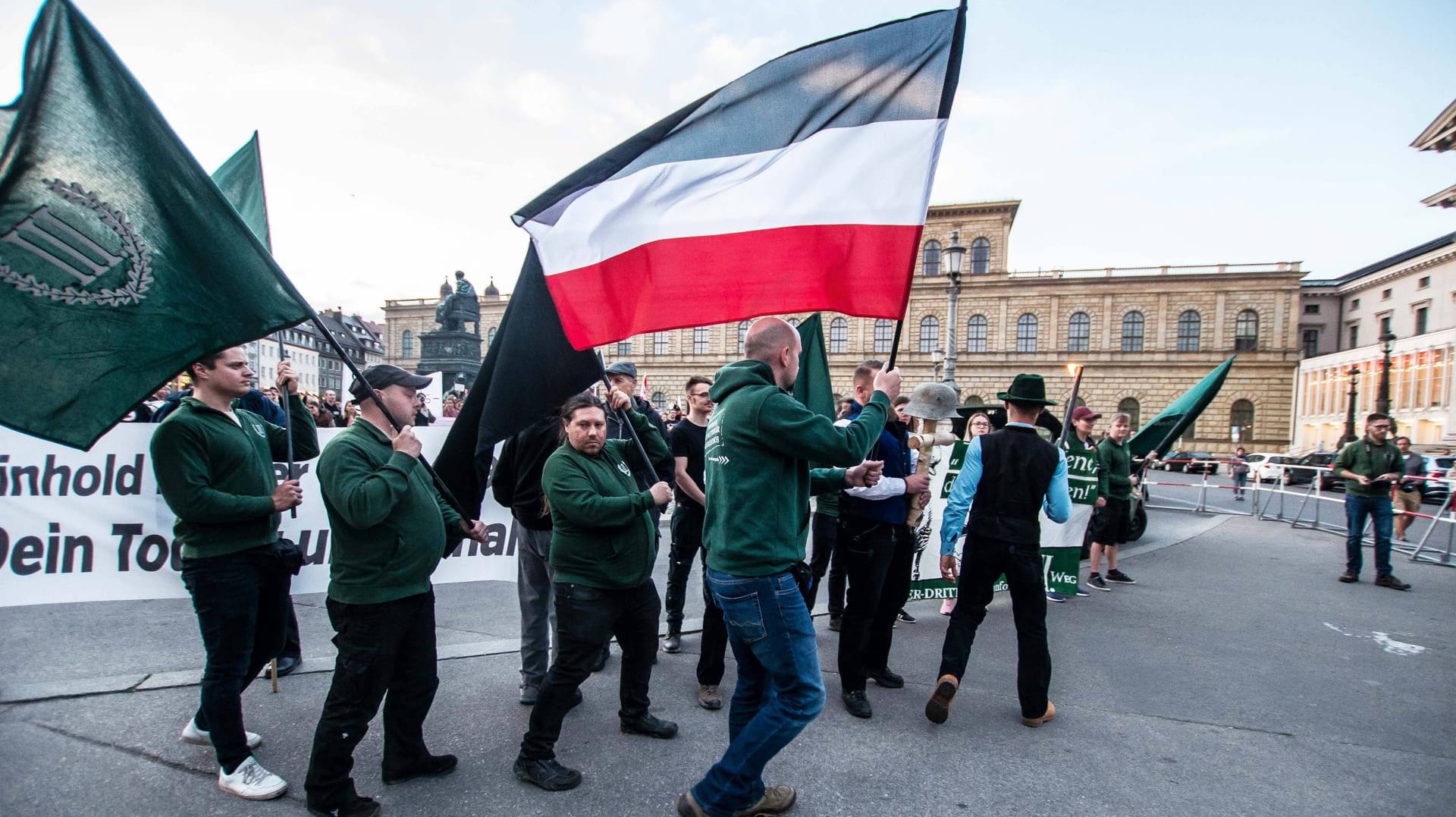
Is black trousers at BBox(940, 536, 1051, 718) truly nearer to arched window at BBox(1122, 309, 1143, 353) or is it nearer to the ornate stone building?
the ornate stone building

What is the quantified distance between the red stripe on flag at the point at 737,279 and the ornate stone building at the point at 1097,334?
4696cm

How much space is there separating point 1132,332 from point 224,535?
59.2 m

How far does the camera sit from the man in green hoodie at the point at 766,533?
261 cm

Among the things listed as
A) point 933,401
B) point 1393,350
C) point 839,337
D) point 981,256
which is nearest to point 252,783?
point 933,401

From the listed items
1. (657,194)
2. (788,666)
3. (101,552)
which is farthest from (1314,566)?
(101,552)

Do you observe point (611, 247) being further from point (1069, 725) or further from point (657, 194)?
point (1069, 725)

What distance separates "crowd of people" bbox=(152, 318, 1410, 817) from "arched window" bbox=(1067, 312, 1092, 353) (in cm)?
5487

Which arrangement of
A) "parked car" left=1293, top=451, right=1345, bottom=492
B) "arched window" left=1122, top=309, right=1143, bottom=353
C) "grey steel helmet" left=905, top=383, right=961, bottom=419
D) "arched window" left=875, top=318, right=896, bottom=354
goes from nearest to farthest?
"grey steel helmet" left=905, top=383, right=961, bottom=419 < "parked car" left=1293, top=451, right=1345, bottom=492 < "arched window" left=1122, top=309, right=1143, bottom=353 < "arched window" left=875, top=318, right=896, bottom=354


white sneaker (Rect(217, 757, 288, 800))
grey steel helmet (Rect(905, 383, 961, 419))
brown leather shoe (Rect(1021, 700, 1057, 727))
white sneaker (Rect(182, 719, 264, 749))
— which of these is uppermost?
grey steel helmet (Rect(905, 383, 961, 419))

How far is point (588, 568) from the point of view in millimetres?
3172

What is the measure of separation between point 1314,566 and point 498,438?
9919 millimetres

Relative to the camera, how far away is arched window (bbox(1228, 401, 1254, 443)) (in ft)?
164

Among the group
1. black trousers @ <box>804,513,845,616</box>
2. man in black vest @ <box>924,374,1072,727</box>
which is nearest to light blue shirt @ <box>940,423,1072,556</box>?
man in black vest @ <box>924,374,1072,727</box>

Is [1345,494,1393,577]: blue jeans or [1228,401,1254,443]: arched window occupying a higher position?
[1228,401,1254,443]: arched window
